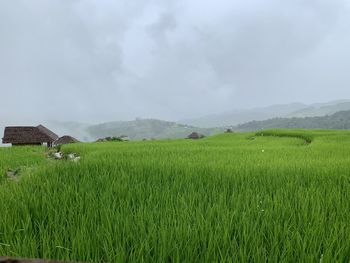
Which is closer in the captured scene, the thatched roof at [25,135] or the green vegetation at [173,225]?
the green vegetation at [173,225]

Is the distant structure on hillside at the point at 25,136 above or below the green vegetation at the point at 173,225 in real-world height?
above

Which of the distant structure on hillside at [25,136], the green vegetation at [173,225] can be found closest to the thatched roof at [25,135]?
the distant structure on hillside at [25,136]

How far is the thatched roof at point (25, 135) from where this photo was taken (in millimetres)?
38375

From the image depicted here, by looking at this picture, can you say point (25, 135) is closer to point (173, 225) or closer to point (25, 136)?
point (25, 136)

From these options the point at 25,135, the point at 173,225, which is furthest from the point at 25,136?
the point at 173,225

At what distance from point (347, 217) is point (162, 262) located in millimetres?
1791

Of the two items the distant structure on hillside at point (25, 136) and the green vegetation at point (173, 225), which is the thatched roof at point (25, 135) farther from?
the green vegetation at point (173, 225)

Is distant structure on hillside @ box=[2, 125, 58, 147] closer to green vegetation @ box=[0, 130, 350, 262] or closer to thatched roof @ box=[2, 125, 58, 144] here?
→ thatched roof @ box=[2, 125, 58, 144]

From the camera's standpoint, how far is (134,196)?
3.45m

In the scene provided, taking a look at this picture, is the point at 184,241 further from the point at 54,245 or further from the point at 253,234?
the point at 54,245

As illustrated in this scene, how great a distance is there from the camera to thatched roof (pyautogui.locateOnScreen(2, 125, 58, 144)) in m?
38.4

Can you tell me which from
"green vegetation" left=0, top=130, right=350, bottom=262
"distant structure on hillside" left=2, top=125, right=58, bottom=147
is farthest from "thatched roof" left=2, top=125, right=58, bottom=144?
"green vegetation" left=0, top=130, right=350, bottom=262

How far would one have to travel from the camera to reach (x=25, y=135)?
39.3 meters

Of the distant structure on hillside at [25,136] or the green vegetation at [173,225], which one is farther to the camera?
the distant structure on hillside at [25,136]
